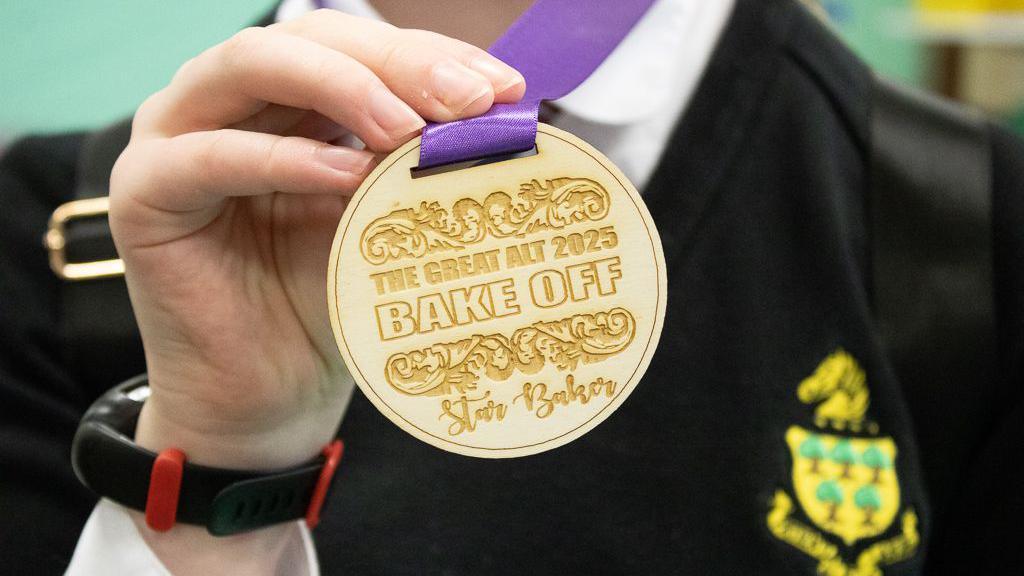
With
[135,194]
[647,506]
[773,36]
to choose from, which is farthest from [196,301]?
[773,36]

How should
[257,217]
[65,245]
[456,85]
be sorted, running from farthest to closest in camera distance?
[65,245]
[257,217]
[456,85]

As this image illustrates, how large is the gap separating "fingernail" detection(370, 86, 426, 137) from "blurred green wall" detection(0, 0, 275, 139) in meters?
0.19

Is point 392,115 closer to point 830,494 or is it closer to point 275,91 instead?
point 275,91

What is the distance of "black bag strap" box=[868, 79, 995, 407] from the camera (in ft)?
2.17

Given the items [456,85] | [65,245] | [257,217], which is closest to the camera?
[456,85]

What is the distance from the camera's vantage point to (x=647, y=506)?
0.64 m

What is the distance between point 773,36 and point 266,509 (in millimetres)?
462

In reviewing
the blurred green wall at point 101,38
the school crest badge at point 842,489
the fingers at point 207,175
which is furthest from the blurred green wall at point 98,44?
the school crest badge at point 842,489

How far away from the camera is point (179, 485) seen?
1.71 feet

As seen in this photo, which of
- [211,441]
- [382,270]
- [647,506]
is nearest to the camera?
[382,270]

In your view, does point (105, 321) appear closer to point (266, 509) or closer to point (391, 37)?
point (266, 509)

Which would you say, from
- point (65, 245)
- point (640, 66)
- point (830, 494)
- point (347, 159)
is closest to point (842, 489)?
point (830, 494)

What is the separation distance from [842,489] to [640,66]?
0.31 meters

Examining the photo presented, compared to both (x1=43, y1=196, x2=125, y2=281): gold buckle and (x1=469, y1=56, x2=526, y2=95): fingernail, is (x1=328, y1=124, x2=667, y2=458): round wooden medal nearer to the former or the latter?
(x1=469, y1=56, x2=526, y2=95): fingernail
